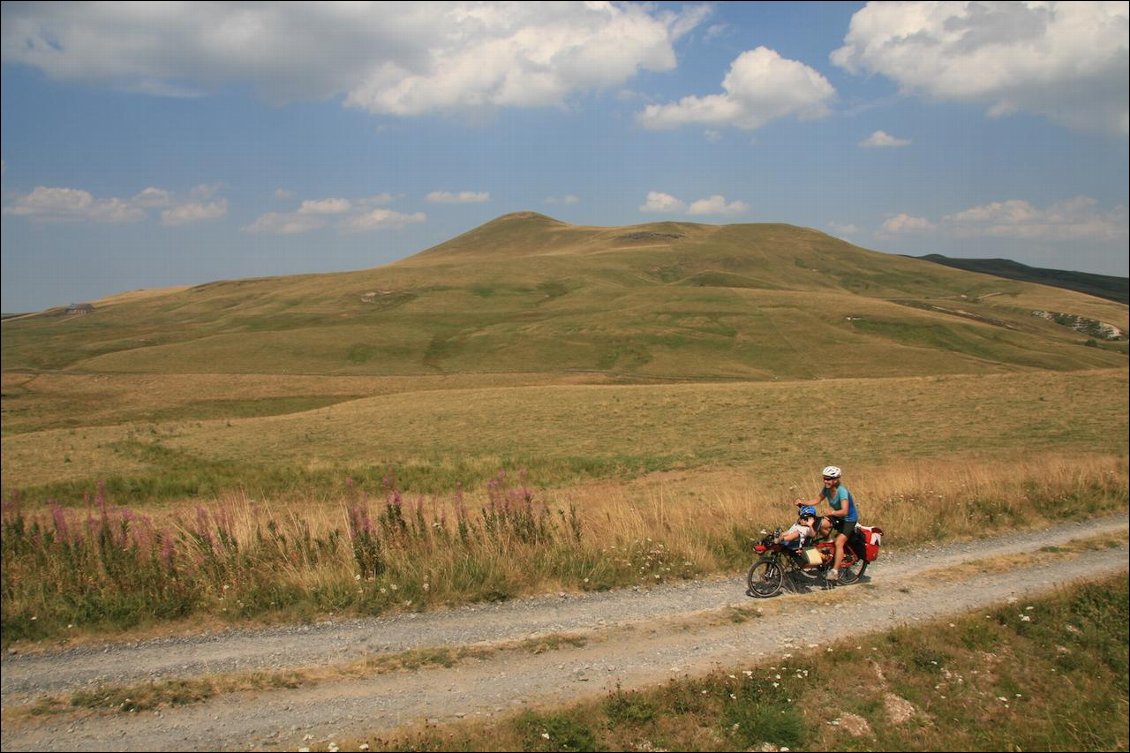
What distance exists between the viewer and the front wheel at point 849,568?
11633mm

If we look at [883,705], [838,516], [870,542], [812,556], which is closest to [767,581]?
[812,556]

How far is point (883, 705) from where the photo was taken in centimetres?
823

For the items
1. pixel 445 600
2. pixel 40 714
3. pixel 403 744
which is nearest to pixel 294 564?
pixel 445 600

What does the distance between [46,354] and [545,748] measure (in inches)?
6907

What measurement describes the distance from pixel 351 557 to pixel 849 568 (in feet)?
28.2

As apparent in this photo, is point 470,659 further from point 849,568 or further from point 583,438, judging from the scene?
point 583,438

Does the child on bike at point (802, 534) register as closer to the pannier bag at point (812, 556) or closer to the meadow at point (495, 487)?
the pannier bag at point (812, 556)

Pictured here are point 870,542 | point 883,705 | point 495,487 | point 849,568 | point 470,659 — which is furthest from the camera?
point 495,487

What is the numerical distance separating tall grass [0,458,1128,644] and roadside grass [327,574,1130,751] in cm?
343

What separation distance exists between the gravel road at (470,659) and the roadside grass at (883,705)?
408 millimetres

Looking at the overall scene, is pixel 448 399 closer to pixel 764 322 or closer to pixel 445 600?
pixel 445 600

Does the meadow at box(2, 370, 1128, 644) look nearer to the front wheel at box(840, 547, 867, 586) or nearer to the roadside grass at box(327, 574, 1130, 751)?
the front wheel at box(840, 547, 867, 586)

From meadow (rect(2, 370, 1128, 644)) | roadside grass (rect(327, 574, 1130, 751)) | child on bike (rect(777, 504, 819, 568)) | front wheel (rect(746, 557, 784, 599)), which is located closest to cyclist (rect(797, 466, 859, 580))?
child on bike (rect(777, 504, 819, 568))

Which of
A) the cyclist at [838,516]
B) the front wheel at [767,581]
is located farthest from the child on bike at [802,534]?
the front wheel at [767,581]
